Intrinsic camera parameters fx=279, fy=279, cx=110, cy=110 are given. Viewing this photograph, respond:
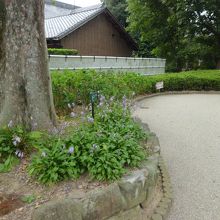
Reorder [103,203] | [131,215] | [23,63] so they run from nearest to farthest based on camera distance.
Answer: [103,203] → [131,215] → [23,63]

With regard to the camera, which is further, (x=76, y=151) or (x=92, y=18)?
(x=92, y=18)

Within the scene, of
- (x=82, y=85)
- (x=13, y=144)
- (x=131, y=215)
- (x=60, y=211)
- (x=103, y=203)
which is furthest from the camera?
(x=82, y=85)

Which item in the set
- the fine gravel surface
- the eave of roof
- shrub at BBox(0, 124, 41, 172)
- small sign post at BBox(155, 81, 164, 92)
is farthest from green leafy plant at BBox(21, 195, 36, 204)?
the eave of roof

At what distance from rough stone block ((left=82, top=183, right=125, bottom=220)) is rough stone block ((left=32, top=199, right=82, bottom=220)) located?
0.30 feet

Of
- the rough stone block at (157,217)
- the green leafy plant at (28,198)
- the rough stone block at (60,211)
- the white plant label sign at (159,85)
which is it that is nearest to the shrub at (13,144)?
the green leafy plant at (28,198)

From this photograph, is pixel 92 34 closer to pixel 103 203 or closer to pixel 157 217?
pixel 157 217

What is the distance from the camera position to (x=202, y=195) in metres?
3.35

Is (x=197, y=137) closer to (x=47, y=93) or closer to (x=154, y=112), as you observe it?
(x=154, y=112)

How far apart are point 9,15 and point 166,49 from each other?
16.0 metres

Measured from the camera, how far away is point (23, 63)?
358 centimetres

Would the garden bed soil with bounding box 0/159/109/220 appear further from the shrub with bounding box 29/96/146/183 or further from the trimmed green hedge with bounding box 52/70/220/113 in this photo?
the trimmed green hedge with bounding box 52/70/220/113

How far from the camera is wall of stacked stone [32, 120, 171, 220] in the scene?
2287 mm

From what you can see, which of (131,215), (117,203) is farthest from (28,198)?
(131,215)

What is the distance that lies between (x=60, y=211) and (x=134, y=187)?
0.81 m
